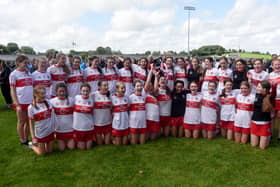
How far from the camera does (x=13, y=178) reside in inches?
158

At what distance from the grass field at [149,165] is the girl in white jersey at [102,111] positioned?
0.40m

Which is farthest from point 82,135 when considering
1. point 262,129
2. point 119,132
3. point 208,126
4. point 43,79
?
point 262,129

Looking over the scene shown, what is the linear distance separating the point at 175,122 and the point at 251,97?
74.8 inches

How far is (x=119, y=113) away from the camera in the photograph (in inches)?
209

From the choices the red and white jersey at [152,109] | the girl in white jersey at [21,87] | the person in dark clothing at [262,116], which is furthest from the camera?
the red and white jersey at [152,109]

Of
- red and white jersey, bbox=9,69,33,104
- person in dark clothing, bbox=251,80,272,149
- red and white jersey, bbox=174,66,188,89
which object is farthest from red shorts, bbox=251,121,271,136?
red and white jersey, bbox=9,69,33,104

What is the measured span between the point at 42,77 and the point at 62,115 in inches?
46.2

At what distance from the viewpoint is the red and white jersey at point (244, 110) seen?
5406mm

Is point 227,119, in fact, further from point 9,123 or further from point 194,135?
point 9,123

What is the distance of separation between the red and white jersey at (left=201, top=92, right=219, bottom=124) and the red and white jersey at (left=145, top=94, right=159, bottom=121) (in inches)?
46.9

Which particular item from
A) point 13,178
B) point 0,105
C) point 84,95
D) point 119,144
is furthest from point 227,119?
point 0,105

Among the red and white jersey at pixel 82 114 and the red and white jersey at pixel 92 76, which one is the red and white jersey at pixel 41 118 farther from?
the red and white jersey at pixel 92 76

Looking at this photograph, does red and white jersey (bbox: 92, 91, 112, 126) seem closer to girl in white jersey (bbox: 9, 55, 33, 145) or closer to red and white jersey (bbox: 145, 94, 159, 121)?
red and white jersey (bbox: 145, 94, 159, 121)

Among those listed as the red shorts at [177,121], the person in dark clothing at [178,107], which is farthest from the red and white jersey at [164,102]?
the red shorts at [177,121]
